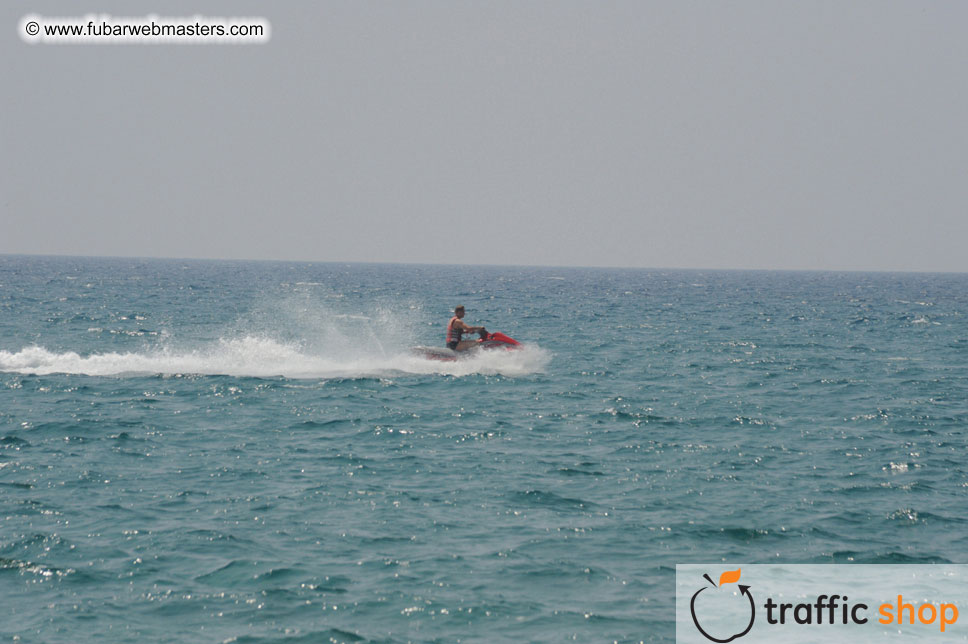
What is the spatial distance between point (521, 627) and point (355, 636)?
73.4 inches

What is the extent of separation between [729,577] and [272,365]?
20.8 meters

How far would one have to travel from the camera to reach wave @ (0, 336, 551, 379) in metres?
28.2

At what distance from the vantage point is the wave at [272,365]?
28219 mm

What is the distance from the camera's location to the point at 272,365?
29500 millimetres

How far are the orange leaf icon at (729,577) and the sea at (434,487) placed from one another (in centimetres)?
38

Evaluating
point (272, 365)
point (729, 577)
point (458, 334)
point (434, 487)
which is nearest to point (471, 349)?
point (458, 334)

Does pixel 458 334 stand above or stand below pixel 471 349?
above

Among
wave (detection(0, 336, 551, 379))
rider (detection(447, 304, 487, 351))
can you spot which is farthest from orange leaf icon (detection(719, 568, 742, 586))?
wave (detection(0, 336, 551, 379))

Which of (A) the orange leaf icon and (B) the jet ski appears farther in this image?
(B) the jet ski

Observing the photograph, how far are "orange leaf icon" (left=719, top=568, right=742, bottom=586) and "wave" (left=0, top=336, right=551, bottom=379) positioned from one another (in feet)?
57.0

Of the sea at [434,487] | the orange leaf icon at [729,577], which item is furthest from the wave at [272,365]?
the orange leaf icon at [729,577]

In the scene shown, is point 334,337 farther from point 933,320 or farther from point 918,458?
point 933,320

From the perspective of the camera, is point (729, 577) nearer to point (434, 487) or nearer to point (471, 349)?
point (434, 487)

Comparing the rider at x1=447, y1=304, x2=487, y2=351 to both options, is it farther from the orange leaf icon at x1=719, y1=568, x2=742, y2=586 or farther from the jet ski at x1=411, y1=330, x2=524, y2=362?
the orange leaf icon at x1=719, y1=568, x2=742, y2=586
